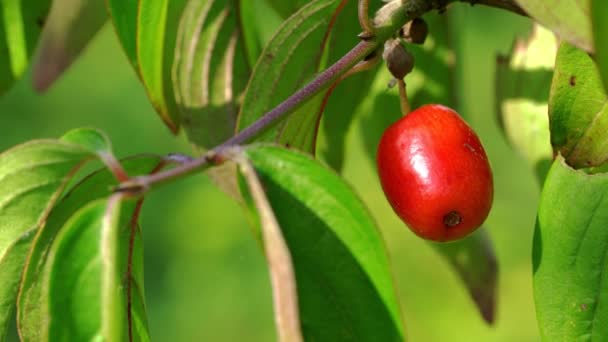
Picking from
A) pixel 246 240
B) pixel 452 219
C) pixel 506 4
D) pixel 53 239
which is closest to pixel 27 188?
pixel 53 239

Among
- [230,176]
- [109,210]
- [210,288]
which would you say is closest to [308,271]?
[109,210]

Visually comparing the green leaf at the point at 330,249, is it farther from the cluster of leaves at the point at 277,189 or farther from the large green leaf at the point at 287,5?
the large green leaf at the point at 287,5

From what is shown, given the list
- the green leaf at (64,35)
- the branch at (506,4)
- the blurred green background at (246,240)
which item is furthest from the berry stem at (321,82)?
the blurred green background at (246,240)

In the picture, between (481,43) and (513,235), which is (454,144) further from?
(481,43)

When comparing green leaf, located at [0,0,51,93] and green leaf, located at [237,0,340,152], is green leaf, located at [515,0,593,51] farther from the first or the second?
green leaf, located at [0,0,51,93]

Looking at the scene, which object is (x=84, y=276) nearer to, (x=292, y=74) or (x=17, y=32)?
(x=292, y=74)

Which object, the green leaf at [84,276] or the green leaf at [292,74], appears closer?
the green leaf at [84,276]
